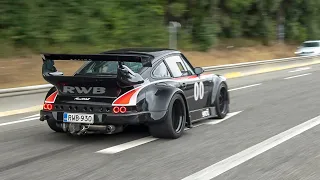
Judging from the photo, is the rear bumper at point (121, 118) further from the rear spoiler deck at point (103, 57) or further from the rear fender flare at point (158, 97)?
the rear spoiler deck at point (103, 57)

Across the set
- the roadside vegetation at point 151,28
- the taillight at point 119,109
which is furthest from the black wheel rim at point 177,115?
the roadside vegetation at point 151,28

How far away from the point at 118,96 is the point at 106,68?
0.92 meters

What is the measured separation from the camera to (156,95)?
24.6 feet

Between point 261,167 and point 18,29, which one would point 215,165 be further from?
point 18,29

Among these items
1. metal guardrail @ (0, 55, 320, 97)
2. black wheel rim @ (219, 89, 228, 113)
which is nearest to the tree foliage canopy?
metal guardrail @ (0, 55, 320, 97)

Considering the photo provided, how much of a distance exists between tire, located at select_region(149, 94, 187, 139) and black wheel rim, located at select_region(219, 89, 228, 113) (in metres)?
1.97

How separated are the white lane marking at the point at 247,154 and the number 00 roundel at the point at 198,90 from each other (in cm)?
151

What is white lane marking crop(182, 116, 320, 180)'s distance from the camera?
5832mm

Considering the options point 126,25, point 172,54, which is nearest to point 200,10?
point 126,25

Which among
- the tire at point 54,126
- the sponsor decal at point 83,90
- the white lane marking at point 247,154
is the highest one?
the sponsor decal at point 83,90

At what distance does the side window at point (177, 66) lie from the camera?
27.6 ft

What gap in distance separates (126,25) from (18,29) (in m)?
6.40

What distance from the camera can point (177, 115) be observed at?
8055 mm

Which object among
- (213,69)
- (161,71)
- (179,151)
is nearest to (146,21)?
(213,69)
